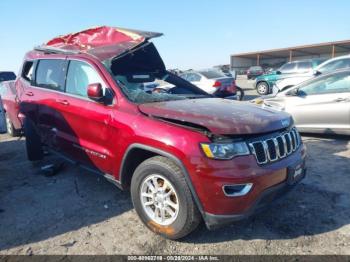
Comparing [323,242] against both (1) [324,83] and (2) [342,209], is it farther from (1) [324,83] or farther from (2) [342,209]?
(1) [324,83]

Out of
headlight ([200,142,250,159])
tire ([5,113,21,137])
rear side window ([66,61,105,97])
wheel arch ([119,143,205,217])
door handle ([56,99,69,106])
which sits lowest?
tire ([5,113,21,137])

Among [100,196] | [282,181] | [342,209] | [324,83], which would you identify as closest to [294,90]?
[324,83]

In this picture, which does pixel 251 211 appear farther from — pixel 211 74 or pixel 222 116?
pixel 211 74

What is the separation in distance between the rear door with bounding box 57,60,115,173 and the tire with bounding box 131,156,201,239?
63 centimetres

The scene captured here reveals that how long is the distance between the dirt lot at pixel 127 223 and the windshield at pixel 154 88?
1.38m

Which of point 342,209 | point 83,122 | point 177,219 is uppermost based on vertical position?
point 83,122

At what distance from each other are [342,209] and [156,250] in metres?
2.23

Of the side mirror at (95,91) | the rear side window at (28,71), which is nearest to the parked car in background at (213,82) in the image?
the rear side window at (28,71)

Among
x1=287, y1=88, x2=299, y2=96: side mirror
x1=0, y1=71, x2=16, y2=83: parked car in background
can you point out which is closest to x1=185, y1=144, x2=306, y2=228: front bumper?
x1=287, y1=88, x2=299, y2=96: side mirror

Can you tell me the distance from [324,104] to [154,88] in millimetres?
4078

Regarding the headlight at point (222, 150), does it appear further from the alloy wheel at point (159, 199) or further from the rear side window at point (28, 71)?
the rear side window at point (28, 71)

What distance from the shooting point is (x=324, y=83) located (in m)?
A: 6.55

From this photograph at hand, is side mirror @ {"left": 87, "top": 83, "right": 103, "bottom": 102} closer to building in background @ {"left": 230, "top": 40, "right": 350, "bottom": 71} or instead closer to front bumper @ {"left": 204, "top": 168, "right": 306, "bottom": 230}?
front bumper @ {"left": 204, "top": 168, "right": 306, "bottom": 230}

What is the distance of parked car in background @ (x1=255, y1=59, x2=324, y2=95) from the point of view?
49.0 ft
